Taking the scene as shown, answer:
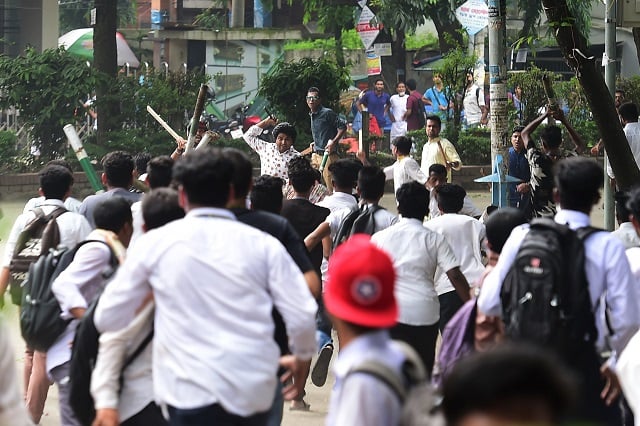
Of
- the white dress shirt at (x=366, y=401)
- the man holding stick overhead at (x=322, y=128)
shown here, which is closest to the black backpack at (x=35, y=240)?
the white dress shirt at (x=366, y=401)

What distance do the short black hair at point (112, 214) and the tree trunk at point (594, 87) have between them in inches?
169

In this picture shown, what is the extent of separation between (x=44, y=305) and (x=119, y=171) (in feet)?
5.66

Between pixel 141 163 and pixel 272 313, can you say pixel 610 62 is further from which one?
pixel 272 313

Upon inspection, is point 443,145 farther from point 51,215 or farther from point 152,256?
point 152,256

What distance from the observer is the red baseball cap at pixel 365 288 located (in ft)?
10.9

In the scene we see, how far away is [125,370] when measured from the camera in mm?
4723

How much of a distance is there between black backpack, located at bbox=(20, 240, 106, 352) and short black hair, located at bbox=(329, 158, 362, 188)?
2.83 metres

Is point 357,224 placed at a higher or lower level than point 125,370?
higher

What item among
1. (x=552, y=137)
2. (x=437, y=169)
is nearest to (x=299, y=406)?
(x=437, y=169)

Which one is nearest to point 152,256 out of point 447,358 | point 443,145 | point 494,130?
point 447,358

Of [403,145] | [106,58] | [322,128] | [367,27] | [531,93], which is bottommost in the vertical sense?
[403,145]

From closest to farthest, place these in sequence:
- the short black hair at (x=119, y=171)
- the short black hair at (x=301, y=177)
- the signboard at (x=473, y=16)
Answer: the short black hair at (x=119, y=171)
the short black hair at (x=301, y=177)
the signboard at (x=473, y=16)

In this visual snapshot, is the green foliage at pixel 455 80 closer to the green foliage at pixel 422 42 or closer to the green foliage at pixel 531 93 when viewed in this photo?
the green foliage at pixel 531 93

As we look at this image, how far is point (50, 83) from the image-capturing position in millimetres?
19844
